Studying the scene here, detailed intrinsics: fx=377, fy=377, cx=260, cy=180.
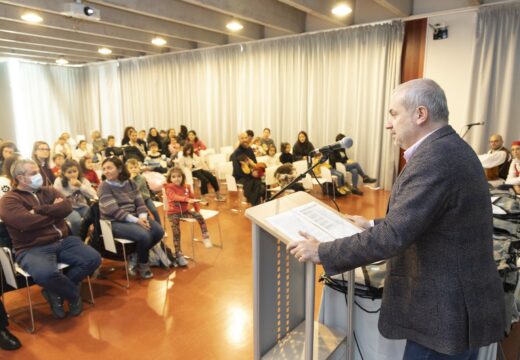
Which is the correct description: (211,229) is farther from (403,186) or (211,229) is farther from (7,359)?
(403,186)

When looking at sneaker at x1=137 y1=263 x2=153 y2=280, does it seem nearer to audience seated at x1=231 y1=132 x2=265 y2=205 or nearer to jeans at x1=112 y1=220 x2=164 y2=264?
jeans at x1=112 y1=220 x2=164 y2=264

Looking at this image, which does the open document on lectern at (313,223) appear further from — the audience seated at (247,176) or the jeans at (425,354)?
the audience seated at (247,176)

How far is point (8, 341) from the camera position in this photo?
8.66ft

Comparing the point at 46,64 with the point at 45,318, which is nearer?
the point at 45,318

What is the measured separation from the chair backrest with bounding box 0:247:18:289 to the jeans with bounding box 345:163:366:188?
5.78 m

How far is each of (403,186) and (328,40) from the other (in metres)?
7.09

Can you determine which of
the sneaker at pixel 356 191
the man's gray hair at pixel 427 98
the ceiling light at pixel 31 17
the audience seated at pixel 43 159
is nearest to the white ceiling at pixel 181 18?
the ceiling light at pixel 31 17

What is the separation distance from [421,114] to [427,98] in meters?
0.05

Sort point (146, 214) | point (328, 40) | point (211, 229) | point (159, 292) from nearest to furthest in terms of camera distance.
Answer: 1. point (159, 292)
2. point (146, 214)
3. point (211, 229)
4. point (328, 40)

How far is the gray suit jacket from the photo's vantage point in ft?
3.82

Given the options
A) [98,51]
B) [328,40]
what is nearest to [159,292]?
[328,40]

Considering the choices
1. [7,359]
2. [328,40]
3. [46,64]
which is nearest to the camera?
[7,359]

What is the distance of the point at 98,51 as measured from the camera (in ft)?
32.1

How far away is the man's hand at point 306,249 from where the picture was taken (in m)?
1.31
